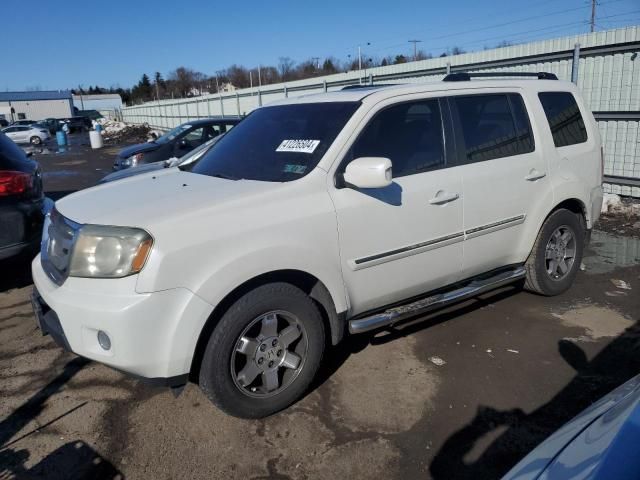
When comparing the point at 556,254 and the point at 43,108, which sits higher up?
the point at 43,108

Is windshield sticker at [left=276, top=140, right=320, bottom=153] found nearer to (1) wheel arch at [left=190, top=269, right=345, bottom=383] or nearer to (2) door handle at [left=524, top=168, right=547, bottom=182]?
(1) wheel arch at [left=190, top=269, right=345, bottom=383]

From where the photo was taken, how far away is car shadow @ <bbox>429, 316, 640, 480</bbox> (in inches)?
108

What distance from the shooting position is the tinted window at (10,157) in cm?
511

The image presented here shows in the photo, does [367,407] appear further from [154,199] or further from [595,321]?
[595,321]

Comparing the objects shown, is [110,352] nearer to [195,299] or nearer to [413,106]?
[195,299]

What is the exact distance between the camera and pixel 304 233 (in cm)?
311

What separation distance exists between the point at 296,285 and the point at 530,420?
1599 mm

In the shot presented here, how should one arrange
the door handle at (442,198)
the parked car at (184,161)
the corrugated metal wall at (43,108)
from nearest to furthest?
the door handle at (442,198)
the parked car at (184,161)
the corrugated metal wall at (43,108)

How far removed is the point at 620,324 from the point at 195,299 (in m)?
3.58

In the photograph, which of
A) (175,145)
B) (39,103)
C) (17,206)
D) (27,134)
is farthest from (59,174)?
(39,103)

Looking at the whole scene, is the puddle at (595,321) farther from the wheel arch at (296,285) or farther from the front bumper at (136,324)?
the front bumper at (136,324)

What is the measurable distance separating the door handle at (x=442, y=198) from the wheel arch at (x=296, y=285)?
103 centimetres

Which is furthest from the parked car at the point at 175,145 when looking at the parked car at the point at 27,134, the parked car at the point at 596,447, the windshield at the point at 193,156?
the parked car at the point at 27,134

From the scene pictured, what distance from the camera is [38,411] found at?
3359mm
